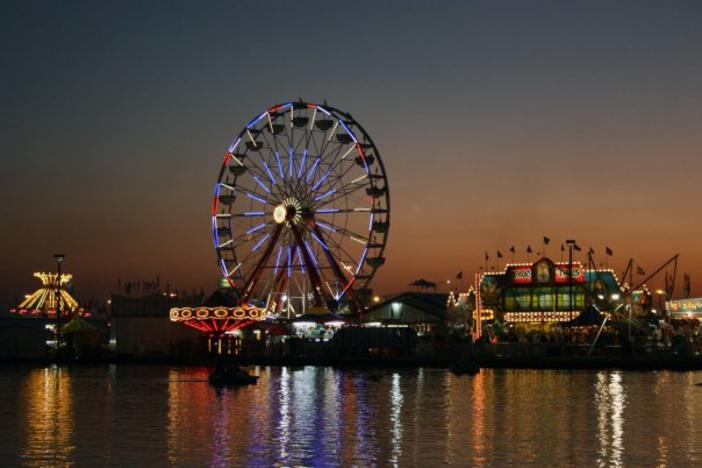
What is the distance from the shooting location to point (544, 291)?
9731 centimetres

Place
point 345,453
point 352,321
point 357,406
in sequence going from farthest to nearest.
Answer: point 352,321
point 357,406
point 345,453

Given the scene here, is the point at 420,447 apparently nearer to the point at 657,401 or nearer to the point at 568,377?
the point at 657,401

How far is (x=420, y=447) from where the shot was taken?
35188 millimetres

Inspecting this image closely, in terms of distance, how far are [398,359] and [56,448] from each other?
52309 mm

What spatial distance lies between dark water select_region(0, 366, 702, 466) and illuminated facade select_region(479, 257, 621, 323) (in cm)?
2772

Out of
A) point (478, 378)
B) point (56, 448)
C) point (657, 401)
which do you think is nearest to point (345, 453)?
point (56, 448)

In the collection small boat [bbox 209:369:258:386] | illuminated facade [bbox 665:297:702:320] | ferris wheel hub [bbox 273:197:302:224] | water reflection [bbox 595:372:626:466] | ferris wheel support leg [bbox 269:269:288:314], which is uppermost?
ferris wheel hub [bbox 273:197:302:224]

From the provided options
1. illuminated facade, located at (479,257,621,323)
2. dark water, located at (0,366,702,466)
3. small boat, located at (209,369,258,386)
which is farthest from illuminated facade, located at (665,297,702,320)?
small boat, located at (209,369,258,386)

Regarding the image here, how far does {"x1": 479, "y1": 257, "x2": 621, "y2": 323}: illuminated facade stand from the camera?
95875 millimetres

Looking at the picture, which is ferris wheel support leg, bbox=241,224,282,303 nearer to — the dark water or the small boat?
the dark water

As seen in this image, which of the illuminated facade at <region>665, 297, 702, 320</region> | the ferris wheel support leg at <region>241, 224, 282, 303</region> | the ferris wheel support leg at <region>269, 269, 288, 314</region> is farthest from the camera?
the ferris wheel support leg at <region>269, 269, 288, 314</region>

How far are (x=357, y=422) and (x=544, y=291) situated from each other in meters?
57.0

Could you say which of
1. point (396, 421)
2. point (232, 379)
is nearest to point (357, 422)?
point (396, 421)

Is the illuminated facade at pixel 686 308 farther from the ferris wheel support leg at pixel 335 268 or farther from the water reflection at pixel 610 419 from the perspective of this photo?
the ferris wheel support leg at pixel 335 268
